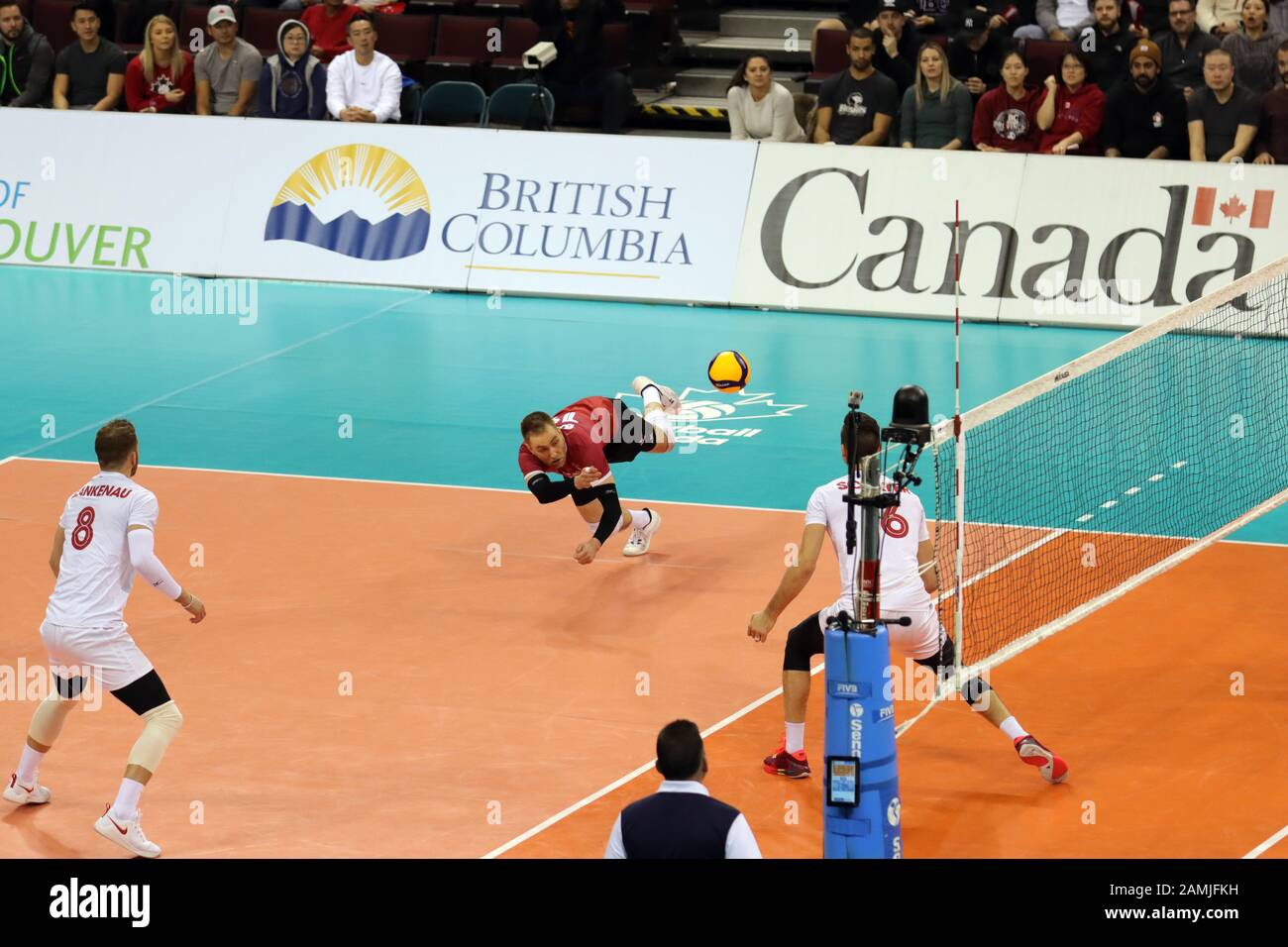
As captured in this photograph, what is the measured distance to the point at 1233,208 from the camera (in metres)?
20.5

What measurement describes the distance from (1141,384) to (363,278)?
9.95 m

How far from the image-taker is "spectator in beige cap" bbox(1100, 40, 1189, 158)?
21.2 metres

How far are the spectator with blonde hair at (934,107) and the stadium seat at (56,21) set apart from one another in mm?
13335

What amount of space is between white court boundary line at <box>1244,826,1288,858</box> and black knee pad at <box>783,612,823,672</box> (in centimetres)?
236

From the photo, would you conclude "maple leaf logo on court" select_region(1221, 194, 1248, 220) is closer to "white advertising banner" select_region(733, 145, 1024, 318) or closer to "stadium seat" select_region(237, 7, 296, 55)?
"white advertising banner" select_region(733, 145, 1024, 318)

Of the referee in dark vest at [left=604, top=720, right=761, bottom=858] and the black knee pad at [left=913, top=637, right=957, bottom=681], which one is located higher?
the black knee pad at [left=913, top=637, right=957, bottom=681]

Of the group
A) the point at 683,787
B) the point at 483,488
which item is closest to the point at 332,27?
the point at 483,488

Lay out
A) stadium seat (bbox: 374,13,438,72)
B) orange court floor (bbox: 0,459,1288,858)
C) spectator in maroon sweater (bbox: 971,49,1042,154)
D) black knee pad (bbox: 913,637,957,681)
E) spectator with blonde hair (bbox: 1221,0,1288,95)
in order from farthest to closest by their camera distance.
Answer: stadium seat (bbox: 374,13,438,72) < spectator in maroon sweater (bbox: 971,49,1042,154) < spectator with blonde hair (bbox: 1221,0,1288,95) < black knee pad (bbox: 913,637,957,681) < orange court floor (bbox: 0,459,1288,858)

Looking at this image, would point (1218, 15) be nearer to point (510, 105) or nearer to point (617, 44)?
point (617, 44)

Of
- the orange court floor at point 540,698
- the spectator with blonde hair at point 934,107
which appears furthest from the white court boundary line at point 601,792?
the spectator with blonde hair at point 934,107

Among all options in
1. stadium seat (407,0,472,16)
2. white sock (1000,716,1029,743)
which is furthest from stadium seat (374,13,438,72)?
white sock (1000,716,1029,743)

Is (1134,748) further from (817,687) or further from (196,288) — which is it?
(196,288)

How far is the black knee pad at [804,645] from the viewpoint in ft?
32.1
